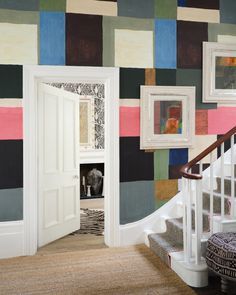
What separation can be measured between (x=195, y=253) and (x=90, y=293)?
40.3 inches

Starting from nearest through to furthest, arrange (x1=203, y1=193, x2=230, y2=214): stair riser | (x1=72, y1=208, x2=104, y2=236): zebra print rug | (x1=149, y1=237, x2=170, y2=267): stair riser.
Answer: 1. (x1=149, y1=237, x2=170, y2=267): stair riser
2. (x1=203, y1=193, x2=230, y2=214): stair riser
3. (x1=72, y1=208, x2=104, y2=236): zebra print rug

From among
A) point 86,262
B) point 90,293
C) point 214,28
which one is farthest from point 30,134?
point 214,28

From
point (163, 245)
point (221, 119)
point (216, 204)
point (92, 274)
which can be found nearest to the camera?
point (92, 274)

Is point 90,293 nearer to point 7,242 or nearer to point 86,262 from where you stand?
point 86,262

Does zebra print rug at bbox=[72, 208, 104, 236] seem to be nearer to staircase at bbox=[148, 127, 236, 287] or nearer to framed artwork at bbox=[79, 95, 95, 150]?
staircase at bbox=[148, 127, 236, 287]

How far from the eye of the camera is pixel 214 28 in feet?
15.0

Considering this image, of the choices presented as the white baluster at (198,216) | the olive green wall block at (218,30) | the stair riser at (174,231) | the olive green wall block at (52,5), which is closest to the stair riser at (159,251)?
the stair riser at (174,231)

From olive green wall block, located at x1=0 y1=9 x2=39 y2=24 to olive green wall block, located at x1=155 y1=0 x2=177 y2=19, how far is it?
4.91 feet

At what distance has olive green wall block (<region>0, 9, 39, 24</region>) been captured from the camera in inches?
155

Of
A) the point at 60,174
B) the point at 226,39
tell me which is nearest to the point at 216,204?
the point at 60,174

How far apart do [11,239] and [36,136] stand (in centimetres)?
123

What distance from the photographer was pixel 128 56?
430 centimetres

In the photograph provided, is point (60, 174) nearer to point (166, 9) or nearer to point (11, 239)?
point (11, 239)

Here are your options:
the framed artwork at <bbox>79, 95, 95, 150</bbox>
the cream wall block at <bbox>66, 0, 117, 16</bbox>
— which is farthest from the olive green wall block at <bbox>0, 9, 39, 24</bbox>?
the framed artwork at <bbox>79, 95, 95, 150</bbox>
